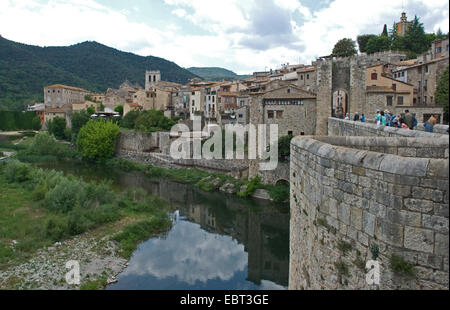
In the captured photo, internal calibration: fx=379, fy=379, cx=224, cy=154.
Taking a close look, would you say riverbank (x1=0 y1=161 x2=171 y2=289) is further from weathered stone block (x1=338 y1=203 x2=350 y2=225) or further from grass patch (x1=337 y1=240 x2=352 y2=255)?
weathered stone block (x1=338 y1=203 x2=350 y2=225)

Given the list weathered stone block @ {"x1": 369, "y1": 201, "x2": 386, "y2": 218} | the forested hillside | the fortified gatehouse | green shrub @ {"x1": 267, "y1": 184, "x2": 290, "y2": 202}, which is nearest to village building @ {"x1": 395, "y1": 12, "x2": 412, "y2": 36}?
green shrub @ {"x1": 267, "y1": 184, "x2": 290, "y2": 202}

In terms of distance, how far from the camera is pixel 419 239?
263 cm

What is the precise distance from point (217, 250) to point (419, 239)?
13943mm

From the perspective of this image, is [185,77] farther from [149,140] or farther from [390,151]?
[390,151]

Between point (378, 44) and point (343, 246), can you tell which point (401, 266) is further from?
point (378, 44)

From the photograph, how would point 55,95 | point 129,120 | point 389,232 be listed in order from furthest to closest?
1. point 55,95
2. point 129,120
3. point 389,232

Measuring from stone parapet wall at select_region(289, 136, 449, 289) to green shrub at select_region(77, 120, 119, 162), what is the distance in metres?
38.1

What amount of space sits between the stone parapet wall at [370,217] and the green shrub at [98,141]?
125 ft

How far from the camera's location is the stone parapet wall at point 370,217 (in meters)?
2.56

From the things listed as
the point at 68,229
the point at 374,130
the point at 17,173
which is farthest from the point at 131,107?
the point at 374,130

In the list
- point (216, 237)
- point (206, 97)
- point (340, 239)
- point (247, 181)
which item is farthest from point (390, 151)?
point (206, 97)
